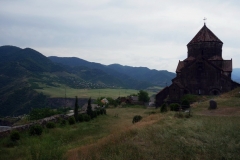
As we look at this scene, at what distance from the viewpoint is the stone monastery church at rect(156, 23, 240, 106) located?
35.2m

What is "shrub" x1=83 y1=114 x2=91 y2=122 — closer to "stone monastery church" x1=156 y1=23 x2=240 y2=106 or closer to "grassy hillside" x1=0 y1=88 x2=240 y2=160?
"grassy hillside" x1=0 y1=88 x2=240 y2=160

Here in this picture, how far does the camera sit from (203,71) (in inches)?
1409

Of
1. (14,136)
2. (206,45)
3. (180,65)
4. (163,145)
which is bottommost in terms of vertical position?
(14,136)

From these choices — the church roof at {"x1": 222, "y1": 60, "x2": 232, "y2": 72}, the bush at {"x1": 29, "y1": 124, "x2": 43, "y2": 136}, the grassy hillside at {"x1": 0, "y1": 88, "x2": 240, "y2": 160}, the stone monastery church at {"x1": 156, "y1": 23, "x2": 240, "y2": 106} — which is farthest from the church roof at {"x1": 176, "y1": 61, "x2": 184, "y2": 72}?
the bush at {"x1": 29, "y1": 124, "x2": 43, "y2": 136}

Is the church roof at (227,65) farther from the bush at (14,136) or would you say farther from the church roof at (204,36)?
the bush at (14,136)

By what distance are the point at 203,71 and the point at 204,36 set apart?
242 inches

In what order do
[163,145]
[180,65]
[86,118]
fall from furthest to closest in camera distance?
[180,65] < [86,118] < [163,145]

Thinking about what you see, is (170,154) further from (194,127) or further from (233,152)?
(194,127)

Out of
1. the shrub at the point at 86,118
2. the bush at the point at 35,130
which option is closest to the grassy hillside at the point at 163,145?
the bush at the point at 35,130

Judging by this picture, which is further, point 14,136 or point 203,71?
point 203,71

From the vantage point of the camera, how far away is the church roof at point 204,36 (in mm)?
37522

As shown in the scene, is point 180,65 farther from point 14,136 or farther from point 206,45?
point 14,136

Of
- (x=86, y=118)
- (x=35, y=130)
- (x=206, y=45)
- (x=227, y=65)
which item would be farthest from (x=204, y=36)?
→ (x=35, y=130)

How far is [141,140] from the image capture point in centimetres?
1159
